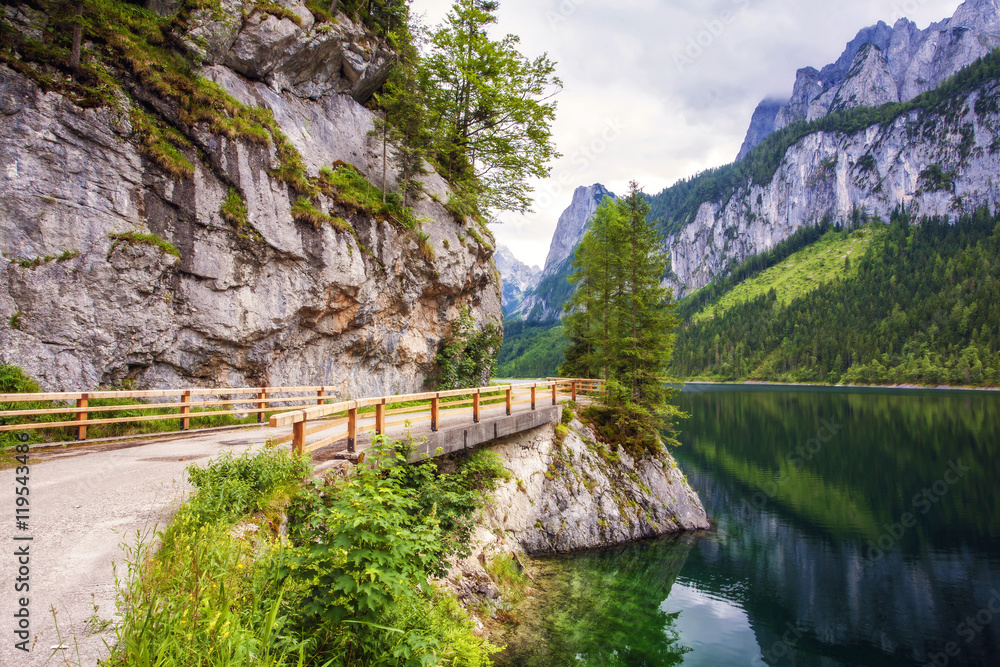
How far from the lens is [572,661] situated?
28.8ft

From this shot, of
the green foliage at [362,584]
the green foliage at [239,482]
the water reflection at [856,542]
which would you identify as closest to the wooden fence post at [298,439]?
the green foliage at [239,482]

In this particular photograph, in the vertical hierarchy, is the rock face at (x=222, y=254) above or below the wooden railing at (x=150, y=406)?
above

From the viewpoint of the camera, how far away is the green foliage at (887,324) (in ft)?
315

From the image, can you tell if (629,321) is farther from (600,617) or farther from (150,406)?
(150,406)

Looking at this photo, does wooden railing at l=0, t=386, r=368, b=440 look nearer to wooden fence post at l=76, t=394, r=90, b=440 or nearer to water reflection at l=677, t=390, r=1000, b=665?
wooden fence post at l=76, t=394, r=90, b=440

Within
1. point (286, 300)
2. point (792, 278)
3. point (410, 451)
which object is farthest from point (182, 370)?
point (792, 278)

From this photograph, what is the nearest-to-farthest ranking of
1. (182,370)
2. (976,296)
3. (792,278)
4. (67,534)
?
(67,534)
(182,370)
(976,296)
(792,278)

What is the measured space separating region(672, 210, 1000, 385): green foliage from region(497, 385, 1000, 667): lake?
3337 inches

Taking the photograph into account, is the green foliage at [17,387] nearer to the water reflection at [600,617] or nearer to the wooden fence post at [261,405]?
the wooden fence post at [261,405]

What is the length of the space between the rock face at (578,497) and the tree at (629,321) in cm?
152

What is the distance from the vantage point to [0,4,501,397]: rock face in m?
11.0

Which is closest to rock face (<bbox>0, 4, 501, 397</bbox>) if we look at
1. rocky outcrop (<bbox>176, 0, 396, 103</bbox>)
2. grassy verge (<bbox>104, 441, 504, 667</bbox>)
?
rocky outcrop (<bbox>176, 0, 396, 103</bbox>)

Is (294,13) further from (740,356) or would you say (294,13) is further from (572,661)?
(740,356)

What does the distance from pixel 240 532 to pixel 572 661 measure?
6918 millimetres
